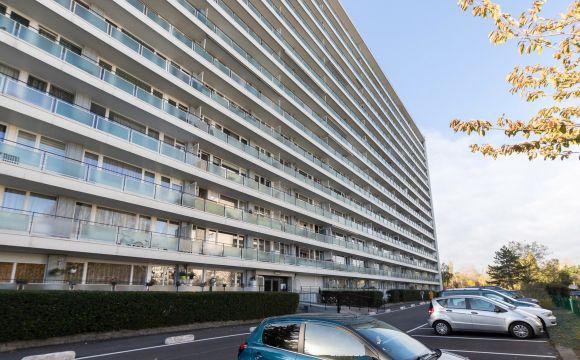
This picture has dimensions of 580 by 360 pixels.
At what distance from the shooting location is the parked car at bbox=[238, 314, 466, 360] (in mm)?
4570

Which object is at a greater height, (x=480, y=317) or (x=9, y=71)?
(x=9, y=71)

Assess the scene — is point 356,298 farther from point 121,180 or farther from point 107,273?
point 121,180

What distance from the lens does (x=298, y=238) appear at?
103ft

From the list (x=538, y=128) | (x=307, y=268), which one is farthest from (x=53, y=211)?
(x=307, y=268)

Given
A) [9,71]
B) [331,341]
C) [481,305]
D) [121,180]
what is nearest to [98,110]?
[9,71]

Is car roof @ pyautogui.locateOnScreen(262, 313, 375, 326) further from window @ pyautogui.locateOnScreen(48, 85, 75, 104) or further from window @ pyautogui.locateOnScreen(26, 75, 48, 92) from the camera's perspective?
window @ pyautogui.locateOnScreen(48, 85, 75, 104)

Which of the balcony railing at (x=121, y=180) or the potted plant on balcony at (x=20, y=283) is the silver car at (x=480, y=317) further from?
the potted plant on balcony at (x=20, y=283)

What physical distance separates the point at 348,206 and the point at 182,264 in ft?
79.4

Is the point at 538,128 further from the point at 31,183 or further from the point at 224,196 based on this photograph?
the point at 224,196

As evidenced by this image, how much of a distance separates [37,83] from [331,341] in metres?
18.0

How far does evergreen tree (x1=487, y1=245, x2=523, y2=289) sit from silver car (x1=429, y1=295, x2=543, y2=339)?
3039 inches

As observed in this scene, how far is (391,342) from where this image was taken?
4.83 m

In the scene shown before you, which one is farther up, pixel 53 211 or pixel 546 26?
pixel 546 26

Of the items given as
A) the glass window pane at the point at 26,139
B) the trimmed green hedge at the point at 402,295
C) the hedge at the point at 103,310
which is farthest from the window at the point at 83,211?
the trimmed green hedge at the point at 402,295
